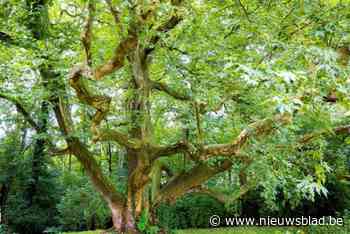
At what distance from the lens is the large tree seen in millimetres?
3371

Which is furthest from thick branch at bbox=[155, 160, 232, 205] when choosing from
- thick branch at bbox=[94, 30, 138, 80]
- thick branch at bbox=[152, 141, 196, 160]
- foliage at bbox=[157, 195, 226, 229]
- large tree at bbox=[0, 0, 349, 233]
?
thick branch at bbox=[94, 30, 138, 80]

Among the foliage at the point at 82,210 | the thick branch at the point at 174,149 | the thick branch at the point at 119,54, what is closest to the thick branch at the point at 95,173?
the thick branch at the point at 174,149

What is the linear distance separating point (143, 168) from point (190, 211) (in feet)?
16.9

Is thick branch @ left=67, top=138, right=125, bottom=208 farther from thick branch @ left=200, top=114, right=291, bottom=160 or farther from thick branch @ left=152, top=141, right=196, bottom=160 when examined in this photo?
thick branch @ left=200, top=114, right=291, bottom=160

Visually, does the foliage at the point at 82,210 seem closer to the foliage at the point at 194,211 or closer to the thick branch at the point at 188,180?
the foliage at the point at 194,211

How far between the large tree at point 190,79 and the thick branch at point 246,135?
29 millimetres

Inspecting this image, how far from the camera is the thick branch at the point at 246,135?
4370 millimetres

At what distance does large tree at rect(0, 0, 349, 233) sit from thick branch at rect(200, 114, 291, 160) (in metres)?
0.03

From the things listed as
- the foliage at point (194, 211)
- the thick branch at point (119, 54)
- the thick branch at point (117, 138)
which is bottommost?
the foliage at point (194, 211)

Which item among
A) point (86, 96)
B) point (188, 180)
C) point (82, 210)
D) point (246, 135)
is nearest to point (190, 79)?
point (246, 135)

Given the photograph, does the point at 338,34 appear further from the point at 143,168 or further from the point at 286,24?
the point at 143,168

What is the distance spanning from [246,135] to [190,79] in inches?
49.9

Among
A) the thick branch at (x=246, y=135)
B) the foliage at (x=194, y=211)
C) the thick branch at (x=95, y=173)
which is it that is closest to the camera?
the thick branch at (x=246, y=135)

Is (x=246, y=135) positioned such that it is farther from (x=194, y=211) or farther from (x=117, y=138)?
(x=194, y=211)
